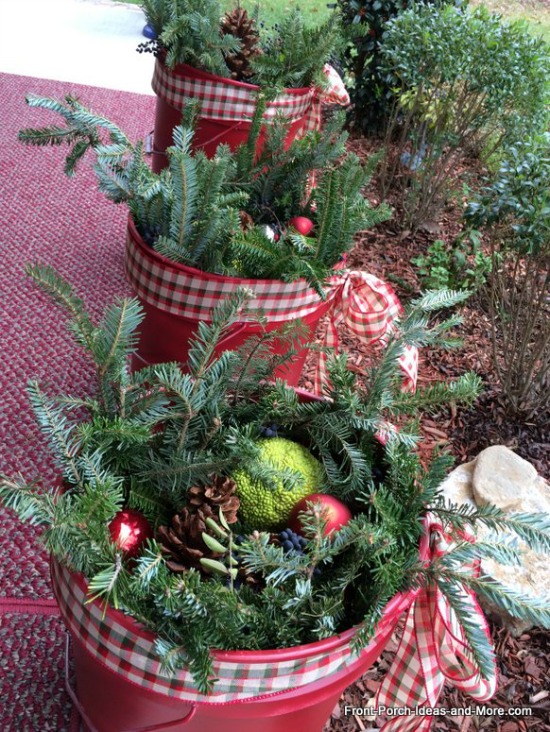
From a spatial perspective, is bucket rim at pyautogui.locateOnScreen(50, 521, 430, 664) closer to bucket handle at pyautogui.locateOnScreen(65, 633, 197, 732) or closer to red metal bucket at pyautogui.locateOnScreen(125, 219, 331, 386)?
bucket handle at pyautogui.locateOnScreen(65, 633, 197, 732)

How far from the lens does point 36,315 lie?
92.7 inches

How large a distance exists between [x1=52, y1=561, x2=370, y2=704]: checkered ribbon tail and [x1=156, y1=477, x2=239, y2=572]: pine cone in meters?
0.11

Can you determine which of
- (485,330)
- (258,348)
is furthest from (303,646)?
(485,330)

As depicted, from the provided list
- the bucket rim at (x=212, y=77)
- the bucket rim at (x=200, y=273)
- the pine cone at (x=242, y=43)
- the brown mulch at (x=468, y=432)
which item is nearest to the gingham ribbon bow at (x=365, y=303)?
the bucket rim at (x=200, y=273)

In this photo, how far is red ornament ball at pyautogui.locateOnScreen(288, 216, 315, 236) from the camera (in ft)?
5.55

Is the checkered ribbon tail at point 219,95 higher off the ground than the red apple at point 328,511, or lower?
higher

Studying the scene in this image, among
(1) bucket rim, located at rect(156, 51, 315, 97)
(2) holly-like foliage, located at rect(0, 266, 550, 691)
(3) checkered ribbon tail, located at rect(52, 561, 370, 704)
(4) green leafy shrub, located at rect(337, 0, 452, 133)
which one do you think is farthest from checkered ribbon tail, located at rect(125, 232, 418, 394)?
(4) green leafy shrub, located at rect(337, 0, 452, 133)

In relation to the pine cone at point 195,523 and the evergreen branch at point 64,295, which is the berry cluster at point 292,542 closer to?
the pine cone at point 195,523

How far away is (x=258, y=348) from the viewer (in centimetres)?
117

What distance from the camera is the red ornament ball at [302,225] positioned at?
1.69 metres

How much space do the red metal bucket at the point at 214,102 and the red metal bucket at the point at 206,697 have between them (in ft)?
4.95

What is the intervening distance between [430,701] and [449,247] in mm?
2411

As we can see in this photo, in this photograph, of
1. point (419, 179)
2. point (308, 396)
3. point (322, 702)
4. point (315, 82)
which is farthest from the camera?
point (419, 179)

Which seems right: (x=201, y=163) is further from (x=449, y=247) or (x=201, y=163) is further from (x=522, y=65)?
(x=449, y=247)
